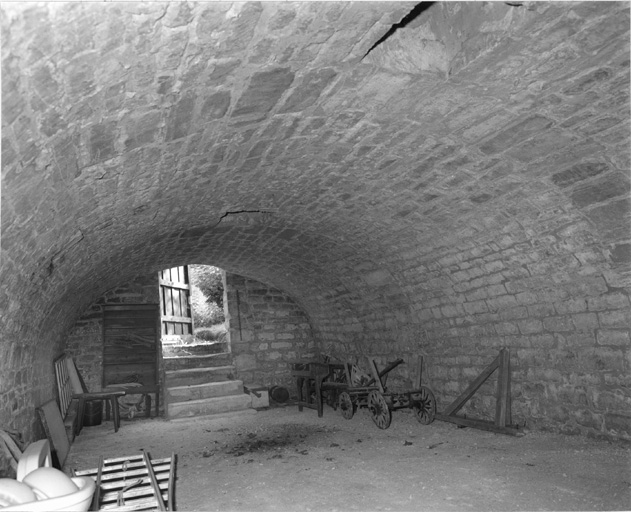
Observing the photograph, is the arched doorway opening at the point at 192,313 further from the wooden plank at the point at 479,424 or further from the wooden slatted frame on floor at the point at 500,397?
the wooden slatted frame on floor at the point at 500,397

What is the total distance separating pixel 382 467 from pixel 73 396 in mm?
6096

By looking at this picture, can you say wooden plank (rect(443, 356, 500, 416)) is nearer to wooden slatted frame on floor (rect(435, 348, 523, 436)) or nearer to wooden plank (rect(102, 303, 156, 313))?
wooden slatted frame on floor (rect(435, 348, 523, 436))

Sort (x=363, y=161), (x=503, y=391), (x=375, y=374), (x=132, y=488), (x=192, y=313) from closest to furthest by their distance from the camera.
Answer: (x=132, y=488) → (x=363, y=161) → (x=503, y=391) → (x=375, y=374) → (x=192, y=313)

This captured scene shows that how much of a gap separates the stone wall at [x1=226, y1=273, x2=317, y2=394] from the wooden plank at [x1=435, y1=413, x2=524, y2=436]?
5046 millimetres

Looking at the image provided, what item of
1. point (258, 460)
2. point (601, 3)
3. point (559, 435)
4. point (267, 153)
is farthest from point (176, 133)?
point (559, 435)

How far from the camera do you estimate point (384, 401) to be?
302 inches

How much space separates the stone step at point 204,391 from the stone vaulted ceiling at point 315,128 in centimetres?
445

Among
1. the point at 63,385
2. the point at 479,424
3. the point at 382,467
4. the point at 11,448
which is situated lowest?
the point at 382,467

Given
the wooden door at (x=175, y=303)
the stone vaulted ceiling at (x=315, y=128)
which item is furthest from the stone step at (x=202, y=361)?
the stone vaulted ceiling at (x=315, y=128)

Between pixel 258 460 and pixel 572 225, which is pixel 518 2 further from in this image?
pixel 258 460

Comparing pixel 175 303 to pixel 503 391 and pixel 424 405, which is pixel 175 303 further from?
pixel 503 391

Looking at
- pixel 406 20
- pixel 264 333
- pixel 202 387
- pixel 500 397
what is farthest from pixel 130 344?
pixel 406 20

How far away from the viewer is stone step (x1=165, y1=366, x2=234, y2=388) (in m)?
11.1

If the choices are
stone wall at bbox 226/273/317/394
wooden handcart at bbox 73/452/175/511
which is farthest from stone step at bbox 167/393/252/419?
wooden handcart at bbox 73/452/175/511
